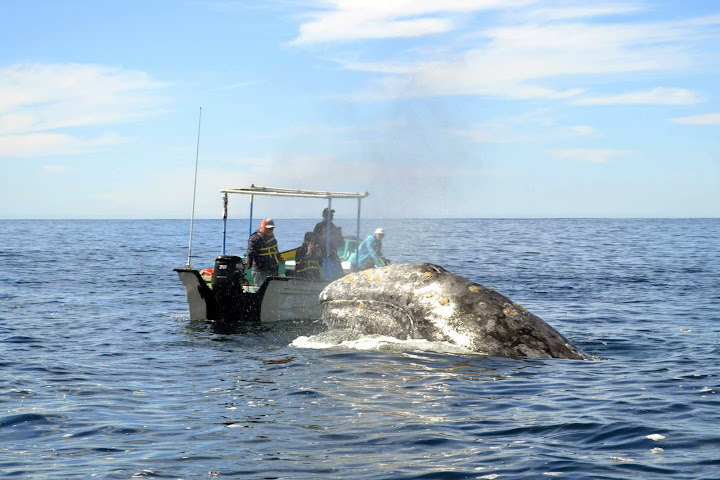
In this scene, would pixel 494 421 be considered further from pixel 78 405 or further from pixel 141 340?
pixel 141 340

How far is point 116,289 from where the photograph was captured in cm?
2652

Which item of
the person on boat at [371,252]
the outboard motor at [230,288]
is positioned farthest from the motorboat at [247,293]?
the person on boat at [371,252]

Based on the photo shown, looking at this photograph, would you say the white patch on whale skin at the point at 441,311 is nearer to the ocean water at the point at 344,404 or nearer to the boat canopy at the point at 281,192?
the ocean water at the point at 344,404

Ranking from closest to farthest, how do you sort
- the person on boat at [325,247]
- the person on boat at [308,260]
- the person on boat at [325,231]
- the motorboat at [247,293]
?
the motorboat at [247,293], the person on boat at [308,260], the person on boat at [325,247], the person on boat at [325,231]

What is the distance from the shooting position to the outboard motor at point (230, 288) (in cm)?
1681

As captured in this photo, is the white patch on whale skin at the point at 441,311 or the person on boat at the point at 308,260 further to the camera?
the person on boat at the point at 308,260

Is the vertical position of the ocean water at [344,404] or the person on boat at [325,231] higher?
the person on boat at [325,231]

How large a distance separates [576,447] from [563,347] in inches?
171

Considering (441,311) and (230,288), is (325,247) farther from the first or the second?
(441,311)

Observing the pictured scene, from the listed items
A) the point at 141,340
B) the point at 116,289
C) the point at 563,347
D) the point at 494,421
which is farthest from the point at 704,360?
the point at 116,289

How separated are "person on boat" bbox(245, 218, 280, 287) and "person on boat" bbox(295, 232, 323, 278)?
0.75 meters

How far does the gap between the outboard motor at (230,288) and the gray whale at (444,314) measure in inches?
204

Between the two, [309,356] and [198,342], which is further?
[198,342]

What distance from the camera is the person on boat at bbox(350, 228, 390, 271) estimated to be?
17.5 m
